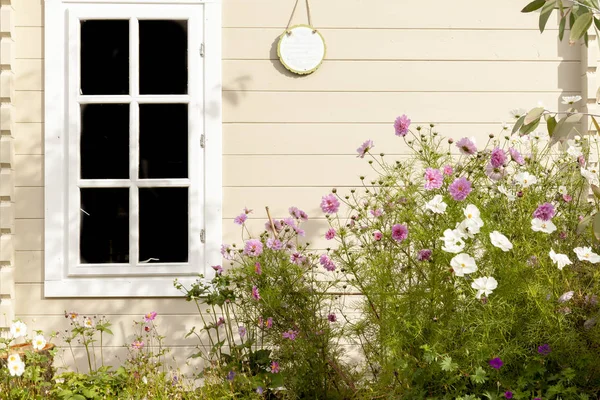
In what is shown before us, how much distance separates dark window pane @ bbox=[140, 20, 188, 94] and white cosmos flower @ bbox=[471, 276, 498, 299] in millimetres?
2220

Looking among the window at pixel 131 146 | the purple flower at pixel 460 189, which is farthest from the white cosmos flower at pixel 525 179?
the window at pixel 131 146

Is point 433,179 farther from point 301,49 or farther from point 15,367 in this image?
point 15,367

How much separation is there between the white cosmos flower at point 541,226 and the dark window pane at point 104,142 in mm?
2398

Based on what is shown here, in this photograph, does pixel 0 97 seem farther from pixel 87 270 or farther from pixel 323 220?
pixel 323 220

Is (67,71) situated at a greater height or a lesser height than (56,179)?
greater

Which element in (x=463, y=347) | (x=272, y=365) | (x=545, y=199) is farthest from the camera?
(x=272, y=365)

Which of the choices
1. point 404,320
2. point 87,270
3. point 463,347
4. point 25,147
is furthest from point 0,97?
point 463,347

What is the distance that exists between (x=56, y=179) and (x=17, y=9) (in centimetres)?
102

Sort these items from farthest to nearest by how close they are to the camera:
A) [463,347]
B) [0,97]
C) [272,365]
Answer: [0,97] → [272,365] → [463,347]

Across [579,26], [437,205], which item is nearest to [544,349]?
[437,205]

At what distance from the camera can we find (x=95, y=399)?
365 centimetres

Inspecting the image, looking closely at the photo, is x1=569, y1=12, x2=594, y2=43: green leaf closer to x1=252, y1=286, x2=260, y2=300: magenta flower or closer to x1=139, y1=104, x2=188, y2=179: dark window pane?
A: x1=252, y1=286, x2=260, y2=300: magenta flower

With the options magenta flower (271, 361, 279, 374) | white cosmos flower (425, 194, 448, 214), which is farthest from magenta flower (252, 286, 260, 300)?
white cosmos flower (425, 194, 448, 214)

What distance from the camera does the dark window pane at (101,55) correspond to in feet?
14.0
